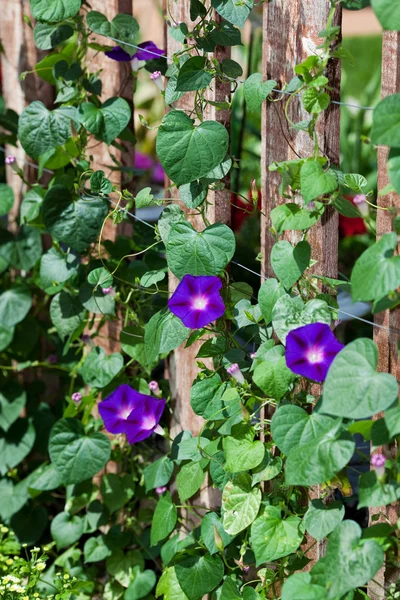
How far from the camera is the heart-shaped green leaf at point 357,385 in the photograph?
3.92ft

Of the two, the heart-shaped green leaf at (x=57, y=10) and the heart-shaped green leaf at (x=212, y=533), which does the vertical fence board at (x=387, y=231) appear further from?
the heart-shaped green leaf at (x=57, y=10)

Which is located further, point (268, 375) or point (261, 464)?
point (261, 464)

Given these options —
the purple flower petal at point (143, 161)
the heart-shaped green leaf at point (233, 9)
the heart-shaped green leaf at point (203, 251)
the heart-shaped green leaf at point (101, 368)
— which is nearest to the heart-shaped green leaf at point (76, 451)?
the heart-shaped green leaf at point (101, 368)

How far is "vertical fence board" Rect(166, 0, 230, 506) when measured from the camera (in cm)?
163

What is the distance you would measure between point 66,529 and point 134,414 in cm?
58

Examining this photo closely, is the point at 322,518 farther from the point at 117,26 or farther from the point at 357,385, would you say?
the point at 117,26

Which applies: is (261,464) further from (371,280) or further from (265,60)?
(265,60)

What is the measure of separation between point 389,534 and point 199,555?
477 millimetres

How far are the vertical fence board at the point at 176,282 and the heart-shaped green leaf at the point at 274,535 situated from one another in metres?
0.35

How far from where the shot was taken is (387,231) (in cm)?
137

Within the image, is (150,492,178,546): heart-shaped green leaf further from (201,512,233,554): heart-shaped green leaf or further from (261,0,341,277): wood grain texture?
(261,0,341,277): wood grain texture

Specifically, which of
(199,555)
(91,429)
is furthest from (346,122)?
(199,555)

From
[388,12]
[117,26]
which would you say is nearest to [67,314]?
[117,26]

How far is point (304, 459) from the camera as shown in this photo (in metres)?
1.28
